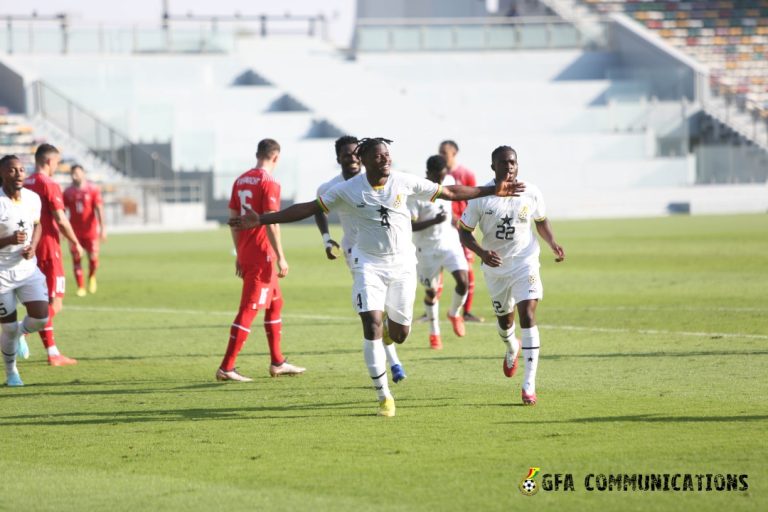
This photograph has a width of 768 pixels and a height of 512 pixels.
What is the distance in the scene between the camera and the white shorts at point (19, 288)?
38.1 ft

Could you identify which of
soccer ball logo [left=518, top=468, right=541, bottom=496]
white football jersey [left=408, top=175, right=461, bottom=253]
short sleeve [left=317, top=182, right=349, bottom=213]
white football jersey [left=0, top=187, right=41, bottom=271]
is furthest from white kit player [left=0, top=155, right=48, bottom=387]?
soccer ball logo [left=518, top=468, right=541, bottom=496]

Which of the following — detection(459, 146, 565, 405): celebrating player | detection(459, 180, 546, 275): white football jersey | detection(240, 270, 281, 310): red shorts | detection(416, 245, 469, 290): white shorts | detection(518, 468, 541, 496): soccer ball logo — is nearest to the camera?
detection(518, 468, 541, 496): soccer ball logo

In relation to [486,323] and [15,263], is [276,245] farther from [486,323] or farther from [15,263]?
[486,323]

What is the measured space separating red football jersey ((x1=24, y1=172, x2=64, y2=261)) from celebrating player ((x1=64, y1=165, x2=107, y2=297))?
24.8 ft

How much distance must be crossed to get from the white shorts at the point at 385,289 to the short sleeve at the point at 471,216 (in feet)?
2.94

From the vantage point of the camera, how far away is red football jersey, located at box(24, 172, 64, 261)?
1345 cm

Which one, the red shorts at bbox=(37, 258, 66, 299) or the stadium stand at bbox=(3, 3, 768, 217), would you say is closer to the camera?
the red shorts at bbox=(37, 258, 66, 299)

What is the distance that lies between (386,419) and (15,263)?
4229 mm

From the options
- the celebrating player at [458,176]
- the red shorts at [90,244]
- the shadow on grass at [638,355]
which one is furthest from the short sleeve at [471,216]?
the red shorts at [90,244]

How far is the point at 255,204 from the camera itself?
1185 centimetres

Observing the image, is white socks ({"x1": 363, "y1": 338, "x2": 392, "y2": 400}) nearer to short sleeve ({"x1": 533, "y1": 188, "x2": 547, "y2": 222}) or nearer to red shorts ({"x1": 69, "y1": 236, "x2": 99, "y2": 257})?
short sleeve ({"x1": 533, "y1": 188, "x2": 547, "y2": 222})

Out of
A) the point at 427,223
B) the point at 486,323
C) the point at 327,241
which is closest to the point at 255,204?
the point at 327,241

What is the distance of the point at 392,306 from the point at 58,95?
3778cm

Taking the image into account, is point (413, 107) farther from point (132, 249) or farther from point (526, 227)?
point (526, 227)
